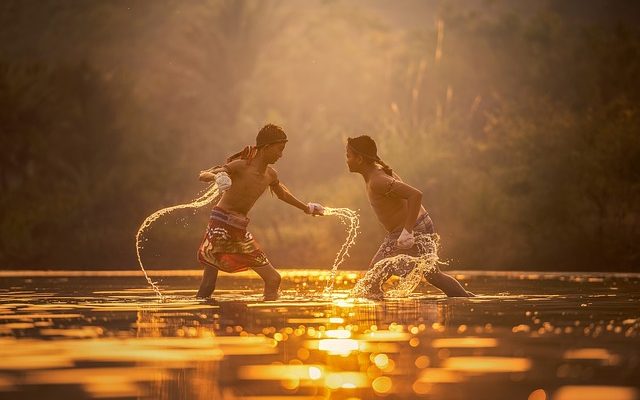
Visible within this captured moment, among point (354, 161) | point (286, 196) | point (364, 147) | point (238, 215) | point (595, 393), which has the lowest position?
point (595, 393)

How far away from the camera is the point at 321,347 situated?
37.3 feet

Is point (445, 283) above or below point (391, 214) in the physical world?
below

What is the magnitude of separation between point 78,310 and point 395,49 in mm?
81722

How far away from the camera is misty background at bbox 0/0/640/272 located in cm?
3581

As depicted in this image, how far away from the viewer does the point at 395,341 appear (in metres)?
12.0

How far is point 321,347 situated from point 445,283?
746 cm

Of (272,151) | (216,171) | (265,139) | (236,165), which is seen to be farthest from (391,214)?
(216,171)

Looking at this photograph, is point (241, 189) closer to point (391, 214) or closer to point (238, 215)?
point (238, 215)

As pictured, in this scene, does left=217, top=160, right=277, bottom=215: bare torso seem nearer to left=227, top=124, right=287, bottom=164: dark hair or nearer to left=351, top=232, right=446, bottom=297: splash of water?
left=227, top=124, right=287, bottom=164: dark hair

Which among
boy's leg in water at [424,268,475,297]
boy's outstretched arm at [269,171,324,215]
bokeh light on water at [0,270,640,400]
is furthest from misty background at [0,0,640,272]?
bokeh light on water at [0,270,640,400]

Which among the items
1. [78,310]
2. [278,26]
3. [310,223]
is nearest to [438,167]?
[310,223]

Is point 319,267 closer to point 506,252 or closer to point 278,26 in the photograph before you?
point 506,252

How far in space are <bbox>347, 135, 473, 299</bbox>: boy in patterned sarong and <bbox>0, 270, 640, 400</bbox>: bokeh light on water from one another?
0.36m

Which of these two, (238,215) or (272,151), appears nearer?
(238,215)
